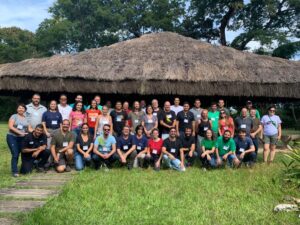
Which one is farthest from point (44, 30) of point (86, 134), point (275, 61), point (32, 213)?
point (32, 213)

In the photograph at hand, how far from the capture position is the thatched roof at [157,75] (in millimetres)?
10719

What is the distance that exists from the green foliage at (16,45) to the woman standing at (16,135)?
27.0 meters

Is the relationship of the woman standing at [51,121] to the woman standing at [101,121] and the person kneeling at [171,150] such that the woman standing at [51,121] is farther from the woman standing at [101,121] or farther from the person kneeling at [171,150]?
the person kneeling at [171,150]

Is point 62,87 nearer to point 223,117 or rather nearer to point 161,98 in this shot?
point 161,98

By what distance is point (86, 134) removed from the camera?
7922 mm

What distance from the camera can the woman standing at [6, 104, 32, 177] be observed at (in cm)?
719

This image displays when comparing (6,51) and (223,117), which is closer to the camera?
(223,117)

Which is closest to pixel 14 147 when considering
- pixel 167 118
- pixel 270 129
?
pixel 167 118

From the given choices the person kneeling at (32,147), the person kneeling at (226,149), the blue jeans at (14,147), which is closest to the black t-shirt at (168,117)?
the person kneeling at (226,149)

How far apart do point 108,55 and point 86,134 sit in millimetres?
4883

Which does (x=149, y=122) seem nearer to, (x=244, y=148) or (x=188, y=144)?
(x=188, y=144)

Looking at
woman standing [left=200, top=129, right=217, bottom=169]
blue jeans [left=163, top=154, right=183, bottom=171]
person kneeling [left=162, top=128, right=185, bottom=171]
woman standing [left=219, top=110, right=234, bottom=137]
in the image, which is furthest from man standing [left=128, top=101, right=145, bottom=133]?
woman standing [left=219, top=110, right=234, bottom=137]

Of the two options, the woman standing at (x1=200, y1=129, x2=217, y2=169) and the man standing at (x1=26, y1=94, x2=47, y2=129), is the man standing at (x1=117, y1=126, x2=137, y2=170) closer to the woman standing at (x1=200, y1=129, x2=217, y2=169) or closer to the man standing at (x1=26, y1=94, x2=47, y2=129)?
the woman standing at (x1=200, y1=129, x2=217, y2=169)

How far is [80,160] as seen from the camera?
309 inches
